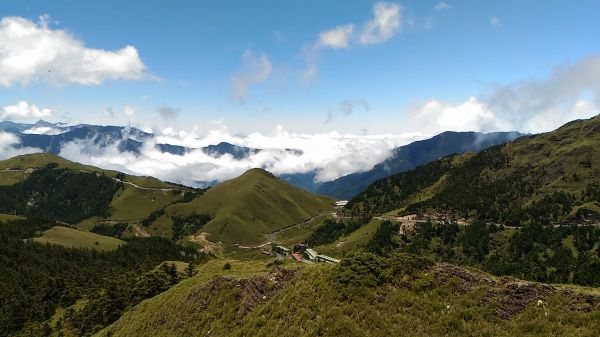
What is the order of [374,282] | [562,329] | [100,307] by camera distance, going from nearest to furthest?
1. [562,329]
2. [374,282]
3. [100,307]

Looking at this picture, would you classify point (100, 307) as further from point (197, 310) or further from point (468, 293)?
point (468, 293)

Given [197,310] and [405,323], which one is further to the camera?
[197,310]

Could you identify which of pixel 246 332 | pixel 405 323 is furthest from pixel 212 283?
pixel 405 323

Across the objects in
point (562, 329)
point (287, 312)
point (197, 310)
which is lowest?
point (197, 310)

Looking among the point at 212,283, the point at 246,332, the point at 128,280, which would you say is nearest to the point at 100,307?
the point at 128,280

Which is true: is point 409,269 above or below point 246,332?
above

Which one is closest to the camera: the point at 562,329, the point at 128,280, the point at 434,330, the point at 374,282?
the point at 562,329
